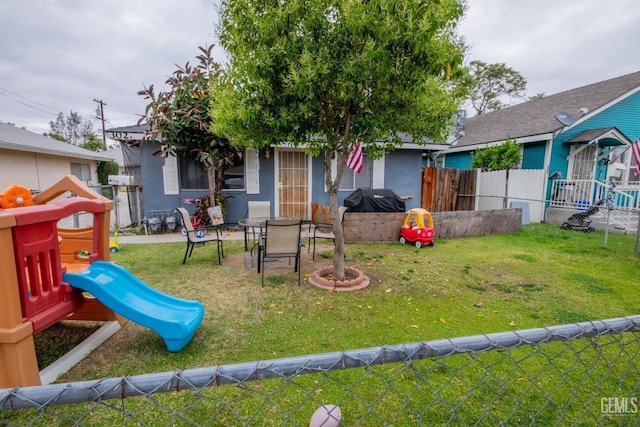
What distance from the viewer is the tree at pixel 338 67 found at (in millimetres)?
3258

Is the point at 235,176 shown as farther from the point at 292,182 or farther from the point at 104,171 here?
the point at 104,171

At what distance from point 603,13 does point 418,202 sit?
27.5 feet

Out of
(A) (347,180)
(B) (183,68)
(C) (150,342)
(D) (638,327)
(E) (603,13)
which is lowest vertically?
(C) (150,342)

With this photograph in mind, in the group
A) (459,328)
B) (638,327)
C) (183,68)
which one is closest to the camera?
(638,327)

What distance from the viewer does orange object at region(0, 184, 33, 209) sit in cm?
310

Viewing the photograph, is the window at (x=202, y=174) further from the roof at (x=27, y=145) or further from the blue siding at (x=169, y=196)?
the roof at (x=27, y=145)

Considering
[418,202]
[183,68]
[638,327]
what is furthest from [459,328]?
[183,68]

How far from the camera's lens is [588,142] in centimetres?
1075

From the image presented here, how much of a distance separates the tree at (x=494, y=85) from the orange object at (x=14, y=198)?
1182 inches

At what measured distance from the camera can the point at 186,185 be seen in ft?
30.0

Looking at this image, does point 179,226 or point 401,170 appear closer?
point 179,226

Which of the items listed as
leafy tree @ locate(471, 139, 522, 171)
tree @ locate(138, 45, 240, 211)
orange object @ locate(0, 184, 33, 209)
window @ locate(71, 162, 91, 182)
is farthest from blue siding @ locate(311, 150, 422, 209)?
window @ locate(71, 162, 91, 182)

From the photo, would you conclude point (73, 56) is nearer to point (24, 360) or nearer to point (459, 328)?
point (24, 360)

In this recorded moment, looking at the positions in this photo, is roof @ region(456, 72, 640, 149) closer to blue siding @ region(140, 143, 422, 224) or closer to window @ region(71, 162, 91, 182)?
blue siding @ region(140, 143, 422, 224)
